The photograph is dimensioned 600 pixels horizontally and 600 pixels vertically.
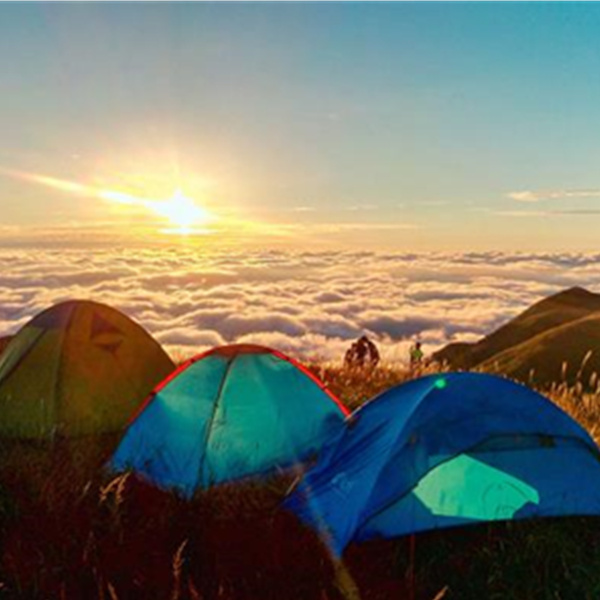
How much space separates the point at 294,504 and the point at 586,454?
2628mm

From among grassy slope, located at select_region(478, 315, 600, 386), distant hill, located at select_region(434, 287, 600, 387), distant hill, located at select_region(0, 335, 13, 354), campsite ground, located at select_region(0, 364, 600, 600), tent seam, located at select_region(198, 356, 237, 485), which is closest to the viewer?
campsite ground, located at select_region(0, 364, 600, 600)

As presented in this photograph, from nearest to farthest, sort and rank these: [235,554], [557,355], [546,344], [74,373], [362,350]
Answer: [235,554], [74,373], [362,350], [557,355], [546,344]

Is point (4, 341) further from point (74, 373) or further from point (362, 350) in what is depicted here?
point (74, 373)

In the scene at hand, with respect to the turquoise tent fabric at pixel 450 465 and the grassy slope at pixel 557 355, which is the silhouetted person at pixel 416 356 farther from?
the grassy slope at pixel 557 355

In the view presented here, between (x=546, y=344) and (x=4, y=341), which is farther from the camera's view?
(x=546, y=344)

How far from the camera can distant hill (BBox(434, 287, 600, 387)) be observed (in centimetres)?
3500

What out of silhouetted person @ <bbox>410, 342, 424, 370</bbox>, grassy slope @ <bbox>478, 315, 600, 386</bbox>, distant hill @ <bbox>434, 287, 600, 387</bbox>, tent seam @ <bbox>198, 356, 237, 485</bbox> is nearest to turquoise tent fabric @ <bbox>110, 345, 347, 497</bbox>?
tent seam @ <bbox>198, 356, 237, 485</bbox>

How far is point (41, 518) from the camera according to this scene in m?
6.64

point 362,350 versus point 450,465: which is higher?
point 450,465

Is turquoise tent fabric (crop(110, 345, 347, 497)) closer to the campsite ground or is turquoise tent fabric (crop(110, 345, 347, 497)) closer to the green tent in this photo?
the campsite ground

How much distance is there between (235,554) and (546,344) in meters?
34.5

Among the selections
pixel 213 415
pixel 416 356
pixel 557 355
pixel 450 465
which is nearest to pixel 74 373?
pixel 213 415

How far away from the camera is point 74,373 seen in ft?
35.2

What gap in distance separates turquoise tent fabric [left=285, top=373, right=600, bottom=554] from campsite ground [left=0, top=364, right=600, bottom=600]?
207 millimetres
